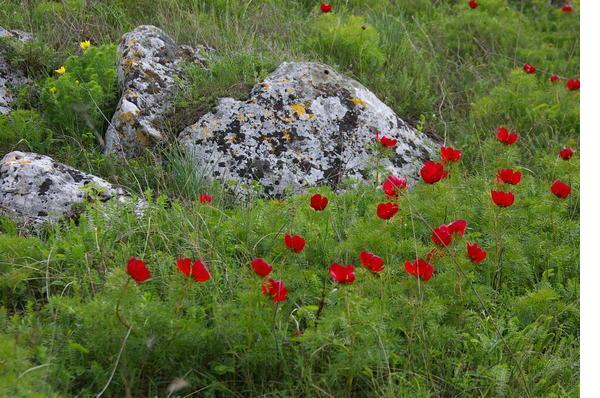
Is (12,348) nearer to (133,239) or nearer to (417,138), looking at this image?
(133,239)

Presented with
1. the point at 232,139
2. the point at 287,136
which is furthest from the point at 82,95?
the point at 287,136

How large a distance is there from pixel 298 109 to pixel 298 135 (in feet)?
0.60

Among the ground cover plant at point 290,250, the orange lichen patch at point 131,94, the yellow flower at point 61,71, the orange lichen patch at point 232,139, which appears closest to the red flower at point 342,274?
the ground cover plant at point 290,250

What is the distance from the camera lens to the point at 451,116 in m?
5.47

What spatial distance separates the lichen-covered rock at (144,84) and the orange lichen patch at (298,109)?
29.2 inches

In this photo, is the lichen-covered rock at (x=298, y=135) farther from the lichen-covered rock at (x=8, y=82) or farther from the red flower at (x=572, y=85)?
the red flower at (x=572, y=85)

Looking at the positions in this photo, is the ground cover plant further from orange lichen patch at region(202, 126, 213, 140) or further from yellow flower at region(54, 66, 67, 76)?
orange lichen patch at region(202, 126, 213, 140)

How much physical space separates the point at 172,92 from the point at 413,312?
253 centimetres

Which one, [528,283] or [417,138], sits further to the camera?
[417,138]

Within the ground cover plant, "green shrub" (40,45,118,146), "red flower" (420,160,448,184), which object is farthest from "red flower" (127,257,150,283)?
"green shrub" (40,45,118,146)

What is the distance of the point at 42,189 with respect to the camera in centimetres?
373

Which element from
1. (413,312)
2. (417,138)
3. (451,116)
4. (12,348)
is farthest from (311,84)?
(12,348)

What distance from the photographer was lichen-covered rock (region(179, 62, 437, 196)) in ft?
14.2

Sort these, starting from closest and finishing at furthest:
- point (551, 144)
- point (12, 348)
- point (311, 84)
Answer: point (12, 348), point (311, 84), point (551, 144)
